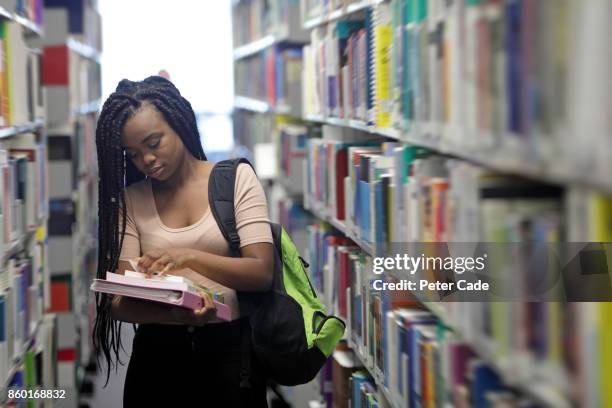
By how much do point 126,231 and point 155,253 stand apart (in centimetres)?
17

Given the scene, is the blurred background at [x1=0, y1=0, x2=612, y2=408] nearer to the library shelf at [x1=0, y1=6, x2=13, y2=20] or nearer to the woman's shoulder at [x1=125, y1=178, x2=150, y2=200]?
the library shelf at [x1=0, y1=6, x2=13, y2=20]

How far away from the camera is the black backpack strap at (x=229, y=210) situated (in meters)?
2.40

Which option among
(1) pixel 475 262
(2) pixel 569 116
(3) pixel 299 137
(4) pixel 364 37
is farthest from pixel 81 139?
(2) pixel 569 116

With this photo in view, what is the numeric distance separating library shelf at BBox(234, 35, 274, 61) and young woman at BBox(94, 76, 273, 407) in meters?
2.72

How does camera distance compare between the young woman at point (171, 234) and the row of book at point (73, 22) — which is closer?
the young woman at point (171, 234)

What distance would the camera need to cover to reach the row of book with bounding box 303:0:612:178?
1.20 metres

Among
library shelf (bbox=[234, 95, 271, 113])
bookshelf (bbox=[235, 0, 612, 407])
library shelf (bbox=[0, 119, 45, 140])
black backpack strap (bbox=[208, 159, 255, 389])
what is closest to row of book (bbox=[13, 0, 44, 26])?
library shelf (bbox=[0, 119, 45, 140])

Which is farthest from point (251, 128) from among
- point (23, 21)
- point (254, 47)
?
point (23, 21)

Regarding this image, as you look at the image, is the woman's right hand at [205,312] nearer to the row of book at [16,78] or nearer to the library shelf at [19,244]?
the library shelf at [19,244]

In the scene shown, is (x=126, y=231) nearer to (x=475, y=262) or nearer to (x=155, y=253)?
(x=155, y=253)

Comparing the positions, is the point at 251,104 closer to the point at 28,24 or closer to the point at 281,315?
the point at 28,24

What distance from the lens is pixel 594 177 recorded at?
3.89ft

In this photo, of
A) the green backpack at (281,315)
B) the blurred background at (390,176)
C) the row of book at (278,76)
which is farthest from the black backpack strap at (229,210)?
the row of book at (278,76)

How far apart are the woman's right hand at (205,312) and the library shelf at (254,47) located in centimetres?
298
